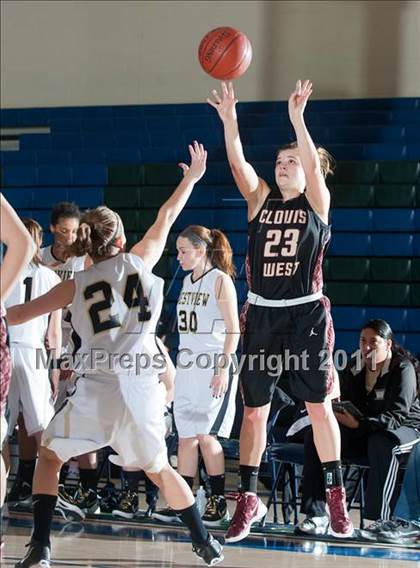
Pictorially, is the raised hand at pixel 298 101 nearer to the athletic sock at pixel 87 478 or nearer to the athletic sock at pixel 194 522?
the athletic sock at pixel 194 522

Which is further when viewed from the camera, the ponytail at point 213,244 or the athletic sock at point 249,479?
the ponytail at point 213,244

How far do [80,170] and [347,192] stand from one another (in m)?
3.16

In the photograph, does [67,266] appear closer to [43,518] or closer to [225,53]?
[225,53]

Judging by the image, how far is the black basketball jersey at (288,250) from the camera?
18.3 ft

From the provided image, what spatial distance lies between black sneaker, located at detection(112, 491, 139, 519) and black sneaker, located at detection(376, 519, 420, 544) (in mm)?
1638

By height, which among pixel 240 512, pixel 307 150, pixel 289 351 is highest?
pixel 307 150

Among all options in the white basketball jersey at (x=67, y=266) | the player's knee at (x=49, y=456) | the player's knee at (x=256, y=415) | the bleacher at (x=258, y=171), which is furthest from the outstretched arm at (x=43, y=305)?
the bleacher at (x=258, y=171)

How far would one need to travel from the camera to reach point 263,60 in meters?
12.3

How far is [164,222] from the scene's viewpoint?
17.7ft

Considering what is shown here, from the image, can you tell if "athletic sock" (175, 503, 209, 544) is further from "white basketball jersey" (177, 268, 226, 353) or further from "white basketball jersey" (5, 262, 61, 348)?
"white basketball jersey" (5, 262, 61, 348)

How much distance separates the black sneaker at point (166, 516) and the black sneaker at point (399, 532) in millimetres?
1339

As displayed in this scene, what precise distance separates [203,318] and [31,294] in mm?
1146

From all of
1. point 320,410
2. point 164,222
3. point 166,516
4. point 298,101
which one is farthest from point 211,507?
point 298,101

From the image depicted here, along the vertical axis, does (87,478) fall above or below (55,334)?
below
